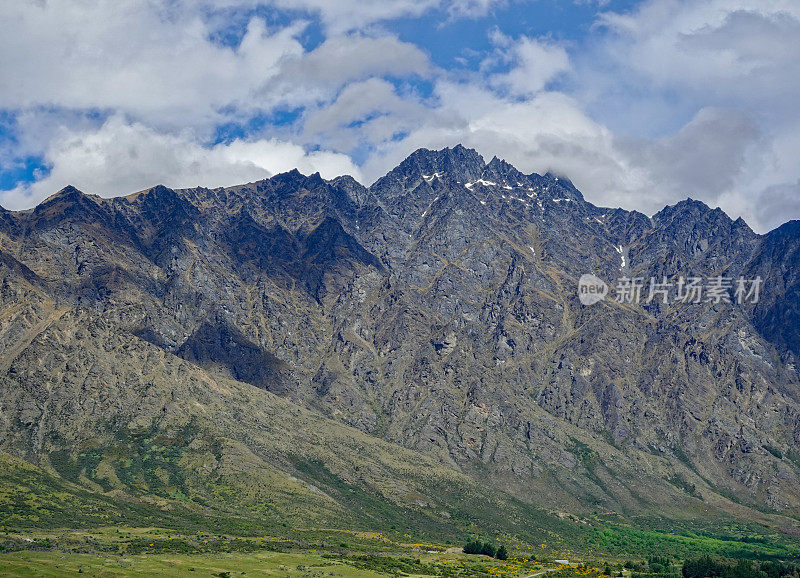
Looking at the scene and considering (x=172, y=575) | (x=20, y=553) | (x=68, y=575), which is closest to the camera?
(x=68, y=575)

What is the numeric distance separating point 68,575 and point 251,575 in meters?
42.2

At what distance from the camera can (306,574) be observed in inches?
7844

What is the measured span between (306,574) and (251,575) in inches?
608

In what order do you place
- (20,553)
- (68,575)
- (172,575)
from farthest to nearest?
(20,553), (172,575), (68,575)

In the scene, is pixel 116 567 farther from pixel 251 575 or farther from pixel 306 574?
pixel 306 574

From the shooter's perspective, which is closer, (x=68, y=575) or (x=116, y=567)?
(x=68, y=575)

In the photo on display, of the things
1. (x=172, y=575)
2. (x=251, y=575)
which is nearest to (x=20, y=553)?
(x=172, y=575)

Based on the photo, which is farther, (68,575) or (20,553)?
(20,553)

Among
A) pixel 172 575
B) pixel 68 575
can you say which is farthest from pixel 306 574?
pixel 68 575

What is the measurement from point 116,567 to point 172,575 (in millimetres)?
16562

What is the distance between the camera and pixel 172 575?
7047 inches

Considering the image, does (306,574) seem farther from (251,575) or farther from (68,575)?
(68,575)

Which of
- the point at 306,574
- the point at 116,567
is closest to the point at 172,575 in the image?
the point at 116,567

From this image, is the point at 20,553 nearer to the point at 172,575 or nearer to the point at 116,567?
the point at 116,567
